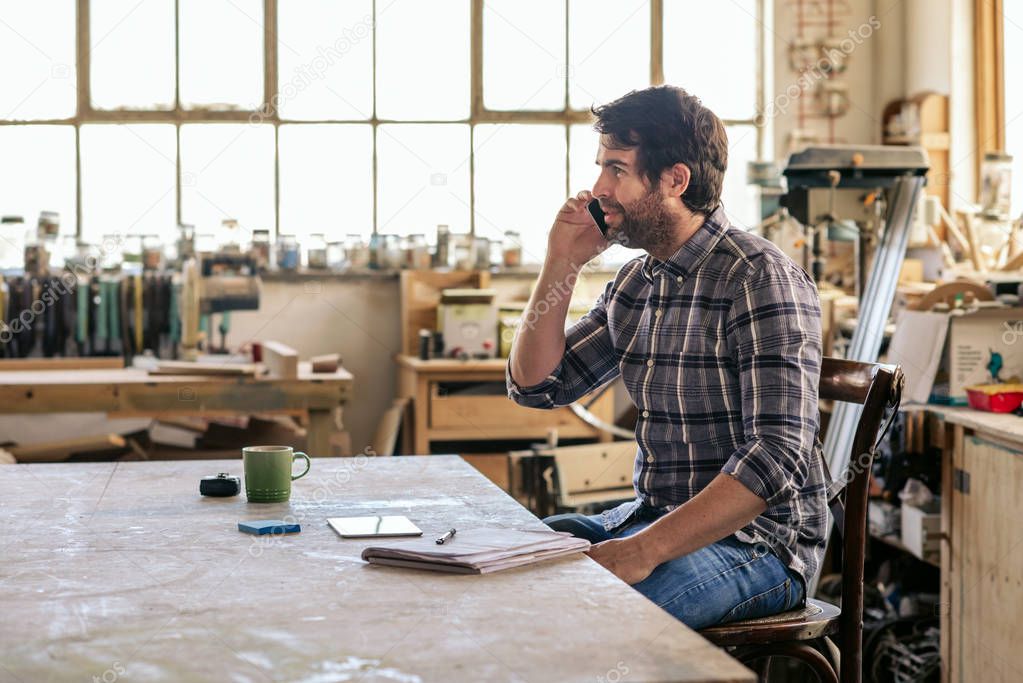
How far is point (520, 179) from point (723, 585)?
384 centimetres

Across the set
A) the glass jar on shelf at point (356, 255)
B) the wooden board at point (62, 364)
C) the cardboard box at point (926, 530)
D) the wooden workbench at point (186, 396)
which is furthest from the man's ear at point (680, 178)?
the glass jar on shelf at point (356, 255)

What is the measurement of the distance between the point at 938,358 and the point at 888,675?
84 centimetres

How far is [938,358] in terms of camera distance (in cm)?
286

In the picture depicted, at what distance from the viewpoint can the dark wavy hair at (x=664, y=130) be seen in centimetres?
197

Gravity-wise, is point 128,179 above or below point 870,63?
below

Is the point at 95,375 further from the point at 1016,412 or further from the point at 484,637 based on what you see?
the point at 484,637

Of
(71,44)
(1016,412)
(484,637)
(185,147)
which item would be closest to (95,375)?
(185,147)

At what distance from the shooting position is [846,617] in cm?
177

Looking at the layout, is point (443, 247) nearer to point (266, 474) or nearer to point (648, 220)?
point (648, 220)

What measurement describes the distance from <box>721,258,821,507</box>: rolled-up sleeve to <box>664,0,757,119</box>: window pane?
379cm

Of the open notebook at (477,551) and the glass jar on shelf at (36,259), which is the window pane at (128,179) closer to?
the glass jar on shelf at (36,259)

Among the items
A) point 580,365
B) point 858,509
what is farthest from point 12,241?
point 858,509

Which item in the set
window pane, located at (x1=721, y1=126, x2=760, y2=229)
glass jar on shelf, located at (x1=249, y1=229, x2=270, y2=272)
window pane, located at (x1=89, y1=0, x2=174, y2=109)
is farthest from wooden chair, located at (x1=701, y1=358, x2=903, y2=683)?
window pane, located at (x1=89, y1=0, x2=174, y2=109)

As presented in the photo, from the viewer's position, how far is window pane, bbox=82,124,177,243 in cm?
516
